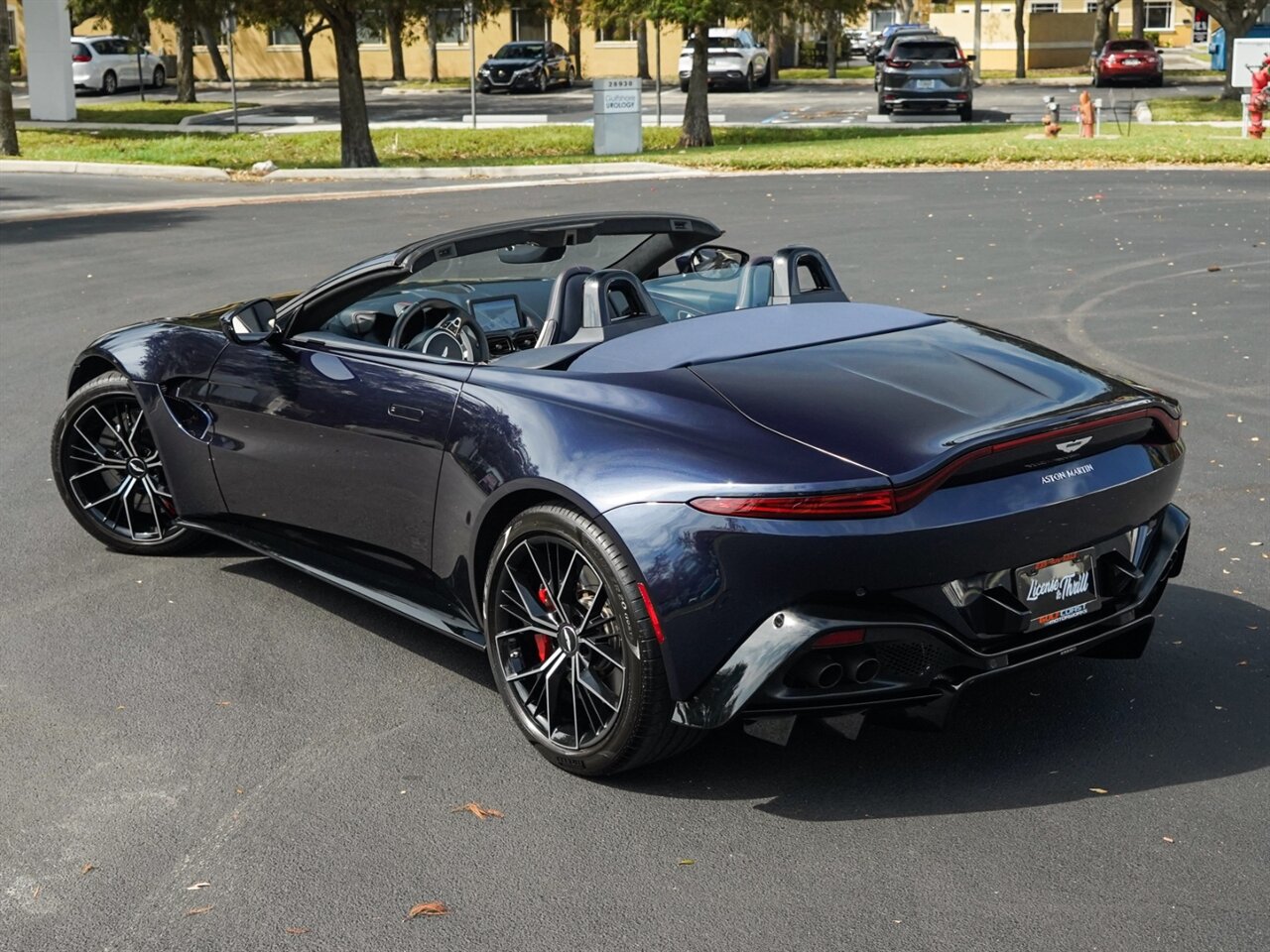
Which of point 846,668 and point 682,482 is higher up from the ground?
point 682,482

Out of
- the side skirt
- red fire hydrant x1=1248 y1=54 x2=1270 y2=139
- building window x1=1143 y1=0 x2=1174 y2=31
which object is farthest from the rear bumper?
building window x1=1143 y1=0 x2=1174 y2=31

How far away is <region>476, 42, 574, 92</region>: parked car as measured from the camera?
172 feet

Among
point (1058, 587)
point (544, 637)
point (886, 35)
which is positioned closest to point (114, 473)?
point (544, 637)

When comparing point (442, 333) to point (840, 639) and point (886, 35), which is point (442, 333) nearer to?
point (840, 639)

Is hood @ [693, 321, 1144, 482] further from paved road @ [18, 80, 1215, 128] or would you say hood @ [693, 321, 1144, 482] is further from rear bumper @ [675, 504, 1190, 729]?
paved road @ [18, 80, 1215, 128]

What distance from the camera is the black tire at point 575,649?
4172 millimetres

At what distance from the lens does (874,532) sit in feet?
13.1

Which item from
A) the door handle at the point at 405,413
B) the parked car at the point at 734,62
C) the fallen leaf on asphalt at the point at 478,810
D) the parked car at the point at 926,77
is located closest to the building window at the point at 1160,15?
the parked car at the point at 734,62

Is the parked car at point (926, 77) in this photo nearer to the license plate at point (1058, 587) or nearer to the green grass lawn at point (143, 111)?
the green grass lawn at point (143, 111)

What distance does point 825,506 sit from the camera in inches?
157

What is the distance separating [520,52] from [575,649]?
169ft

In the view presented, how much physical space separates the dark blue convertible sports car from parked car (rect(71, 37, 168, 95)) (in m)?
51.3

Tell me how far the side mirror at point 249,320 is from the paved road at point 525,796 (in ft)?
3.43

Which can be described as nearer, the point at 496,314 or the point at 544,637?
the point at 544,637
